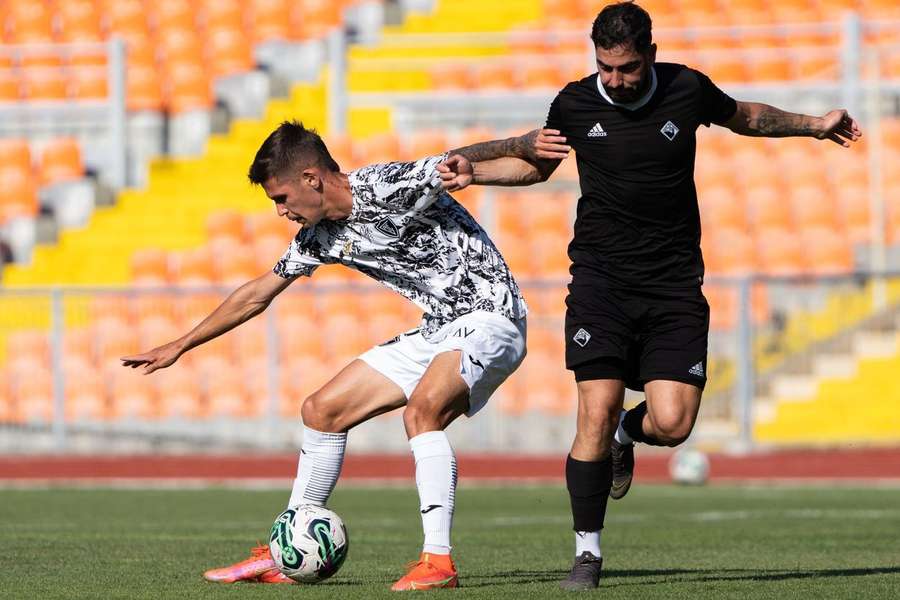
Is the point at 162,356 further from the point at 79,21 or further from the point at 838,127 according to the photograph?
the point at 79,21

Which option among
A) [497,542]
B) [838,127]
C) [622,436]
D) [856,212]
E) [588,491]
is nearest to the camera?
[588,491]

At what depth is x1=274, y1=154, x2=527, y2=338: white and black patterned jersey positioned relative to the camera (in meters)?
7.53

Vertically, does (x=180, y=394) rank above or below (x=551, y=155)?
below

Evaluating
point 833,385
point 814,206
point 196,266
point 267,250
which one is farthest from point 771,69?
point 196,266

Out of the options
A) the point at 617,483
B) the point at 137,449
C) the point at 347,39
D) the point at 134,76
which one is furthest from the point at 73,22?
the point at 617,483

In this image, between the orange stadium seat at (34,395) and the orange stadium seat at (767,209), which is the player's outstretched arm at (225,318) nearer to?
the orange stadium seat at (34,395)

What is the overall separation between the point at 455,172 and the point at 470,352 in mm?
762

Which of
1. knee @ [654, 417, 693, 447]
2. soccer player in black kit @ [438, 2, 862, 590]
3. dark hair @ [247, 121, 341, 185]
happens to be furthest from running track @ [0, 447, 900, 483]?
dark hair @ [247, 121, 341, 185]

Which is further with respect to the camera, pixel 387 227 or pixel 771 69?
pixel 771 69

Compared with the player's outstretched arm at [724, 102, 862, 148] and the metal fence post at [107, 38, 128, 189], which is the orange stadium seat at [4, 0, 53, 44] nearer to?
the metal fence post at [107, 38, 128, 189]

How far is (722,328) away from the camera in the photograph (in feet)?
59.6

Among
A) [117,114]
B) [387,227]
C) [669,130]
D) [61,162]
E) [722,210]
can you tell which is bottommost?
[387,227]

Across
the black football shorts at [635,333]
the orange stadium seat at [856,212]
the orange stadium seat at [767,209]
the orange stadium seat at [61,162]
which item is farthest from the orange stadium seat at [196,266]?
the black football shorts at [635,333]

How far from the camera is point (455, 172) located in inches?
288
